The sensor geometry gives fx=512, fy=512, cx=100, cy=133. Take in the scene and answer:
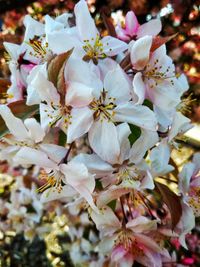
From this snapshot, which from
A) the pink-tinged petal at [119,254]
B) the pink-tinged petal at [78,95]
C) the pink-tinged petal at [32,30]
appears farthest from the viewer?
the pink-tinged petal at [119,254]

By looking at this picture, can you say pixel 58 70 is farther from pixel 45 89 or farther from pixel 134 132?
pixel 134 132

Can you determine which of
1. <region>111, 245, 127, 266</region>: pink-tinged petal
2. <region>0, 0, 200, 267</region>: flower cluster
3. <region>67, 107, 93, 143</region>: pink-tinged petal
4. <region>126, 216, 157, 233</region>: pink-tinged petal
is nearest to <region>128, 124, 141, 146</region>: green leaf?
<region>0, 0, 200, 267</region>: flower cluster

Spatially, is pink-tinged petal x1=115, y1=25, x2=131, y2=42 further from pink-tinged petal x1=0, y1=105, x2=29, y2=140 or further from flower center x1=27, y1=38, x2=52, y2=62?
pink-tinged petal x1=0, y1=105, x2=29, y2=140

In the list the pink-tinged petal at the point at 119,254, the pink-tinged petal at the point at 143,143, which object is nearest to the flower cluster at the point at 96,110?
the pink-tinged petal at the point at 143,143

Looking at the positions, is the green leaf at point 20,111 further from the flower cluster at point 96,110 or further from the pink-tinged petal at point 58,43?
the pink-tinged petal at point 58,43

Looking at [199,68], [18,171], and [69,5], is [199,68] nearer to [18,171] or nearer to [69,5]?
[69,5]
